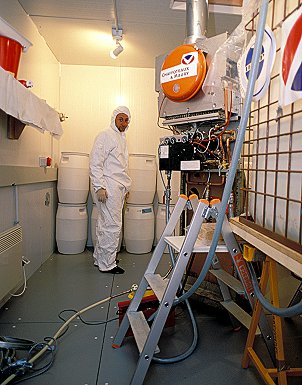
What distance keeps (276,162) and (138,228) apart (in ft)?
8.37

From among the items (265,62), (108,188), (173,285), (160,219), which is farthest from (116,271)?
(265,62)

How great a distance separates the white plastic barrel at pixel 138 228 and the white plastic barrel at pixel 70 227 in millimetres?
512

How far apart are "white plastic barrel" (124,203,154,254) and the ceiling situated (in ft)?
5.67

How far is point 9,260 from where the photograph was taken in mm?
1897

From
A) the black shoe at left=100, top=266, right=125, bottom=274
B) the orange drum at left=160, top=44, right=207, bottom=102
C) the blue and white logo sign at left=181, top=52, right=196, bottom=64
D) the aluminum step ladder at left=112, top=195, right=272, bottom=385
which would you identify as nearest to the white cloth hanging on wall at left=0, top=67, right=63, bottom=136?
the orange drum at left=160, top=44, right=207, bottom=102

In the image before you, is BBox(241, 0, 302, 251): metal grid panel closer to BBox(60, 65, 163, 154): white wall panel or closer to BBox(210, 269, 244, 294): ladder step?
BBox(210, 269, 244, 294): ladder step

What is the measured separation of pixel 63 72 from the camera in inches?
143

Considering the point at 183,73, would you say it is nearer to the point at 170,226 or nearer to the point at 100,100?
the point at 170,226

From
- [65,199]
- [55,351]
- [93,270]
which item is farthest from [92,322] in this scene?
[65,199]

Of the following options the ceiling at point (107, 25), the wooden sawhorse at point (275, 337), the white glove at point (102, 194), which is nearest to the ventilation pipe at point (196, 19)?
the ceiling at point (107, 25)

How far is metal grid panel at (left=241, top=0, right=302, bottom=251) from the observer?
33.1 inches

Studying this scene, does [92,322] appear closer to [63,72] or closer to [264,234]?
[264,234]

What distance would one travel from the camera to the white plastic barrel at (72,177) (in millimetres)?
3293

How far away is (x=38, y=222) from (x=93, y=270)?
0.70m
